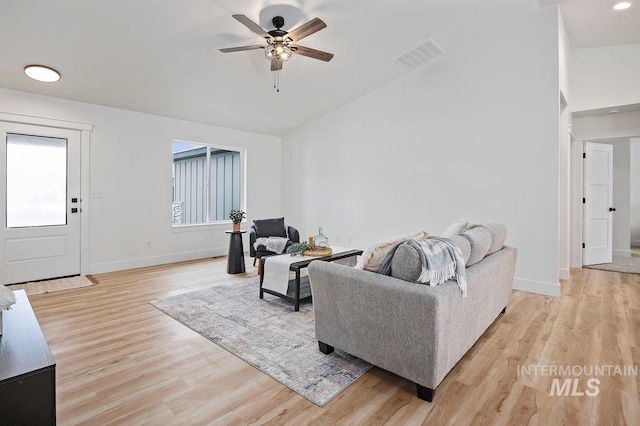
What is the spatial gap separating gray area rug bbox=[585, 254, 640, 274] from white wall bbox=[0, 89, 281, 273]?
659cm

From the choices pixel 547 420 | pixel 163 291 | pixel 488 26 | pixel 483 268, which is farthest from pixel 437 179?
pixel 163 291

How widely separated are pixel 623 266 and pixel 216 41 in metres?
6.95

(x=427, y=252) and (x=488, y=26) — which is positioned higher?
(x=488, y=26)

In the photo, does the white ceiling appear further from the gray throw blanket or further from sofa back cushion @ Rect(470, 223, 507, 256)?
the gray throw blanket

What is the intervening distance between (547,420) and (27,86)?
19.3 feet

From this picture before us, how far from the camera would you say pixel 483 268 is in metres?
2.37

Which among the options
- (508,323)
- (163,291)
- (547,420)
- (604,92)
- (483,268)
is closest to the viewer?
(547,420)

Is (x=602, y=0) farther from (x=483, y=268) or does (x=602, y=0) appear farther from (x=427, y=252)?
(x=427, y=252)

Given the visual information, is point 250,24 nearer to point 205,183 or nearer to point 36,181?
point 36,181

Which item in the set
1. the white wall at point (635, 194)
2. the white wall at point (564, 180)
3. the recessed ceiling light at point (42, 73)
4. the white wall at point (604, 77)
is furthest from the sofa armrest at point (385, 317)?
the white wall at point (635, 194)

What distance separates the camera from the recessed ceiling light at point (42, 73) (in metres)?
3.64

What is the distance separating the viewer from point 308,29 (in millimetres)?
2920

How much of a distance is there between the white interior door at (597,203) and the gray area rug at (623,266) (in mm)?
104

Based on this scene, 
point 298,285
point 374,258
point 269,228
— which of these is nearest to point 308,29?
point 374,258
